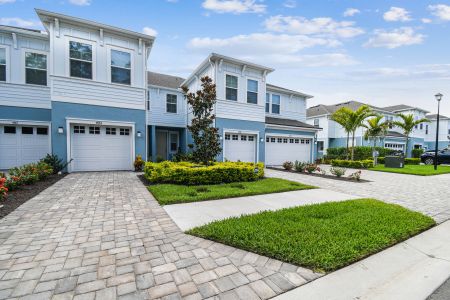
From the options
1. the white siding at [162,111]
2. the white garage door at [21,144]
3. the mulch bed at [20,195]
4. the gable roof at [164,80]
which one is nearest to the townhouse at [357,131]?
the white siding at [162,111]

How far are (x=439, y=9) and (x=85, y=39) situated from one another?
47.1 ft

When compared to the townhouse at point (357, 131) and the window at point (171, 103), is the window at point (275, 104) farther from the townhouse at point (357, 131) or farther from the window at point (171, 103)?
the townhouse at point (357, 131)

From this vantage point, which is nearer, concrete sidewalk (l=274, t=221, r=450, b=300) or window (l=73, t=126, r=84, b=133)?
concrete sidewalk (l=274, t=221, r=450, b=300)

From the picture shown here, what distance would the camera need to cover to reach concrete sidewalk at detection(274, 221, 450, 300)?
2.22 meters

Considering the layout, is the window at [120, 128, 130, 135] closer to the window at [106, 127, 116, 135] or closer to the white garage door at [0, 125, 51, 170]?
the window at [106, 127, 116, 135]

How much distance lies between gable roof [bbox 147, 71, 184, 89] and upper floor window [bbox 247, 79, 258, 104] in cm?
658

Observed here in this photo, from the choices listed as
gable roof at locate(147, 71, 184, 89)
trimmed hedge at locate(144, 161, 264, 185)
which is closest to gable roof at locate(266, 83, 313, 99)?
gable roof at locate(147, 71, 184, 89)

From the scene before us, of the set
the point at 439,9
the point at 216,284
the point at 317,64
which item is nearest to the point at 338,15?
the point at 439,9

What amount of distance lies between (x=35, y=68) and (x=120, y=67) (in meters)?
4.39

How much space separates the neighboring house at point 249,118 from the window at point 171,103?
1626 millimetres

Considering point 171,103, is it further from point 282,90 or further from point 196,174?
point 196,174

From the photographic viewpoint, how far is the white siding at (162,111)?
51.8 ft

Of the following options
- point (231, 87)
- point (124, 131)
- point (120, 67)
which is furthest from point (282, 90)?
point (124, 131)

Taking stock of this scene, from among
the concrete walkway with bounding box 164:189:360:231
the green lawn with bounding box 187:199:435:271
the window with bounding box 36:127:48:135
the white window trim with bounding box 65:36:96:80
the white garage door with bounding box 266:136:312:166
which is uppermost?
the white window trim with bounding box 65:36:96:80
